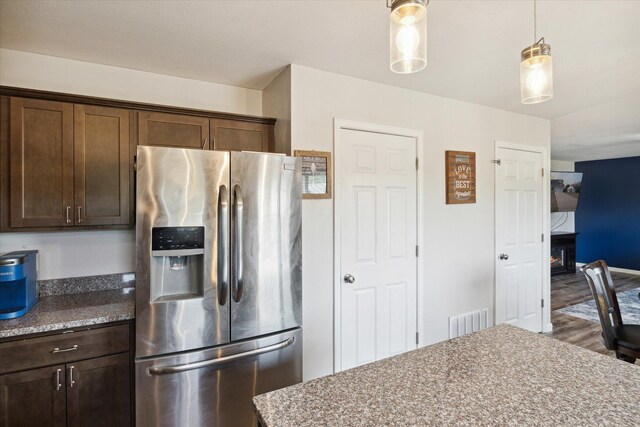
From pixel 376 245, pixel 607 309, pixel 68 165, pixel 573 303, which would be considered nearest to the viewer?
pixel 68 165

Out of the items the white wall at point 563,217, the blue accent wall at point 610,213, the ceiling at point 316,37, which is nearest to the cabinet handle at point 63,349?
the ceiling at point 316,37

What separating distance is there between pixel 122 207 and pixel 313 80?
1.58 metres

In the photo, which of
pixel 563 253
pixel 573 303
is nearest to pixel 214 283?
pixel 573 303

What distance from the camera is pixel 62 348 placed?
1644 millimetres

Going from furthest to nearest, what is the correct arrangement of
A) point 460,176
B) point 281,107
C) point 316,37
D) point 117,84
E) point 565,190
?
1. point 565,190
2. point 460,176
3. point 281,107
4. point 117,84
5. point 316,37

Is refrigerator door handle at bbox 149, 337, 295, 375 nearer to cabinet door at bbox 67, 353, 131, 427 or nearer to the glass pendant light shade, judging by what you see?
cabinet door at bbox 67, 353, 131, 427

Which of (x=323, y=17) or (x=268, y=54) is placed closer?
(x=323, y=17)

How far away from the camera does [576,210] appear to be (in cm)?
743

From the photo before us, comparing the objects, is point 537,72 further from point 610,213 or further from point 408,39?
point 610,213

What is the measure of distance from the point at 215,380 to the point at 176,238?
32.5 inches

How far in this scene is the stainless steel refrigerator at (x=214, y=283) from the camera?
1.67 meters

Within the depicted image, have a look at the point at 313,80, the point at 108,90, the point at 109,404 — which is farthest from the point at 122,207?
the point at 313,80

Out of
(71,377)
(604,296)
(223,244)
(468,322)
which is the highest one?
(223,244)

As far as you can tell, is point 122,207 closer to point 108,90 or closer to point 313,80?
point 108,90
